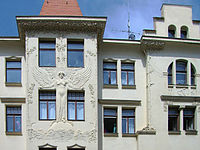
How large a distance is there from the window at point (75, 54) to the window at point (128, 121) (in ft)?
15.2

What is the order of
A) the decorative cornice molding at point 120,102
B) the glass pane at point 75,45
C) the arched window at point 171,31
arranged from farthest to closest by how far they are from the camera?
the arched window at point 171,31 < the decorative cornice molding at point 120,102 < the glass pane at point 75,45

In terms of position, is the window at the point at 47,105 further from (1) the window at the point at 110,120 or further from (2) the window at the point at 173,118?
(2) the window at the point at 173,118

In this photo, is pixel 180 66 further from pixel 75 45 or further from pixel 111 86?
pixel 75 45

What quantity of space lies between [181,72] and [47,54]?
9593 mm

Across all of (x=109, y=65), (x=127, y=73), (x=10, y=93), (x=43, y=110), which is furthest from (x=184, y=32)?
(x=10, y=93)

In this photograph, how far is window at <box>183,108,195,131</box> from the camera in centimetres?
2439

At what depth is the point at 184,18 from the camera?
25266mm

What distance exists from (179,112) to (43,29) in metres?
10.9

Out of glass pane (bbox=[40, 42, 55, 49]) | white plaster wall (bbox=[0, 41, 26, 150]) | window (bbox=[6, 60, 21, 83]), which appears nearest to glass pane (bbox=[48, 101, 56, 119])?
white plaster wall (bbox=[0, 41, 26, 150])

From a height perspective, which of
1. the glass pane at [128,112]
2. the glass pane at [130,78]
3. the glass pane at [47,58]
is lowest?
the glass pane at [128,112]

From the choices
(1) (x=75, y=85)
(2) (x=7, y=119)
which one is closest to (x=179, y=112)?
(1) (x=75, y=85)

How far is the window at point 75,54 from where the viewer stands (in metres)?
22.8

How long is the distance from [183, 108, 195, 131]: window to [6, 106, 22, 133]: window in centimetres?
1137

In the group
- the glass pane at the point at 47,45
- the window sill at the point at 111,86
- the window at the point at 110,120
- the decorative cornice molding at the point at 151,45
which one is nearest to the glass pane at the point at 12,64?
the glass pane at the point at 47,45
